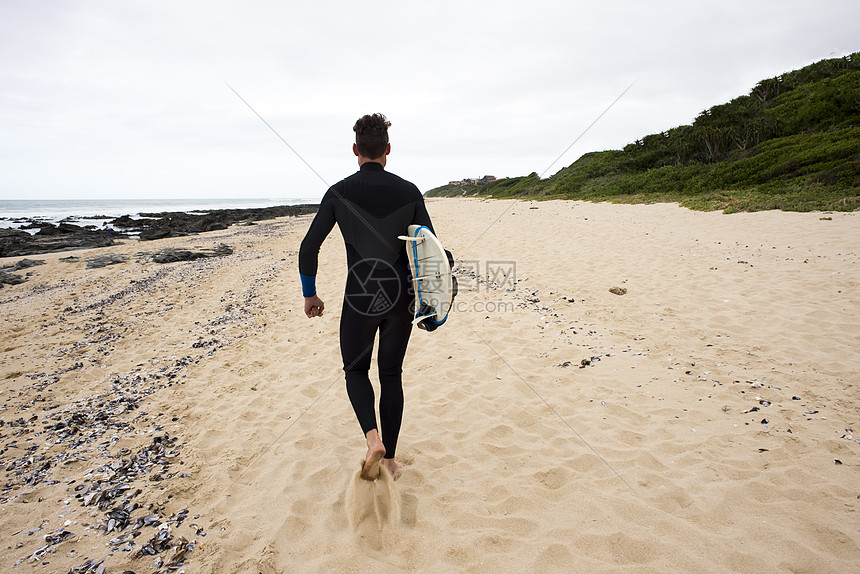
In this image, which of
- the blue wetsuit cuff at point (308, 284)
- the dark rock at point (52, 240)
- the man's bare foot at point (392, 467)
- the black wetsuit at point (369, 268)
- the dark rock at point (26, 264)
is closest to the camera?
the black wetsuit at point (369, 268)

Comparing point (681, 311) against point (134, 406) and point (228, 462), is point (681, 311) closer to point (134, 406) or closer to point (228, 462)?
point (228, 462)

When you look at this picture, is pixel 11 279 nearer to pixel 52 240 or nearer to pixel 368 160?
pixel 52 240

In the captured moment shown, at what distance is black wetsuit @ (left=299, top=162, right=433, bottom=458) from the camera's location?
234cm

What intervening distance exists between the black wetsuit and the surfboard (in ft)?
0.23

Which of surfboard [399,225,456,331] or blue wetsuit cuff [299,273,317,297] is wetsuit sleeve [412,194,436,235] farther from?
blue wetsuit cuff [299,273,317,297]

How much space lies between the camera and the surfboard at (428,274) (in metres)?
2.33

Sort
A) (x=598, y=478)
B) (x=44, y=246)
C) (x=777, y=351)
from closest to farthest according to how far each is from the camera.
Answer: (x=598, y=478)
(x=777, y=351)
(x=44, y=246)

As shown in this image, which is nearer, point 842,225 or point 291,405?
point 291,405

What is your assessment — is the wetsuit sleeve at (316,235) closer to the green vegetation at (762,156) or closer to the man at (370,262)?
the man at (370,262)

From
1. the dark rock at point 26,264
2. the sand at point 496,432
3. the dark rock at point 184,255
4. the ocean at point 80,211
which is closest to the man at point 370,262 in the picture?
the sand at point 496,432

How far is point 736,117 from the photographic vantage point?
25.1 metres

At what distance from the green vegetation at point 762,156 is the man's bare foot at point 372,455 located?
14378 mm

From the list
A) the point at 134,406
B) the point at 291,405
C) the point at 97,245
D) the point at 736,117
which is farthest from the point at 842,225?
the point at 97,245

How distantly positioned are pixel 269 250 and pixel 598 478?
15764mm
